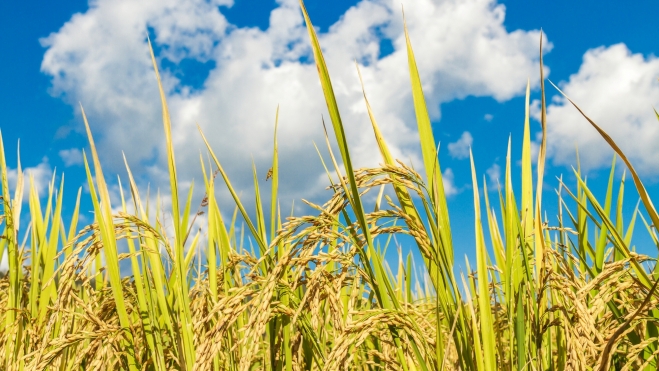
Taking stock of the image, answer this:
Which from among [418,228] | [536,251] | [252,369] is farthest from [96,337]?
[536,251]

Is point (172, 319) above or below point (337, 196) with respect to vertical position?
below

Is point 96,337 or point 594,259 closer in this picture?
point 96,337

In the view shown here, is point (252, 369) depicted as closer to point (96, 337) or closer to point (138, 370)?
point (138, 370)

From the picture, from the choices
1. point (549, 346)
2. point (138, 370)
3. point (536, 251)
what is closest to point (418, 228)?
point (536, 251)

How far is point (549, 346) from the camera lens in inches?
77.3

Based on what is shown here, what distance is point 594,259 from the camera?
7.34 ft

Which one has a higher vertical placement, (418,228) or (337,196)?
(337,196)

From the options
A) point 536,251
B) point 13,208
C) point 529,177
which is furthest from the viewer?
point 13,208

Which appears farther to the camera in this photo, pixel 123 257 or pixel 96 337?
pixel 123 257

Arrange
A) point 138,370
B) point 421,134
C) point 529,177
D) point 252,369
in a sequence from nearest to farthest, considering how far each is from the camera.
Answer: point 421,134 < point 529,177 < point 138,370 < point 252,369

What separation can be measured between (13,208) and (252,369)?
1.58m

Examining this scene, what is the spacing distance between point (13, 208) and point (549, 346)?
105 inches

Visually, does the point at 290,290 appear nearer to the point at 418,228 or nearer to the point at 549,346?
the point at 418,228

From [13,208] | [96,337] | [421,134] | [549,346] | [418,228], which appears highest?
[13,208]
